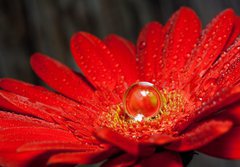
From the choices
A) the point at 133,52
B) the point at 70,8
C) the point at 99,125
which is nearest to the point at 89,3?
the point at 70,8

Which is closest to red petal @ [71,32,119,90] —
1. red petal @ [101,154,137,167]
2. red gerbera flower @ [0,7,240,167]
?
red gerbera flower @ [0,7,240,167]

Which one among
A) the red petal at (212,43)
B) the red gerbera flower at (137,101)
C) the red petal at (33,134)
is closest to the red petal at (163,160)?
the red gerbera flower at (137,101)

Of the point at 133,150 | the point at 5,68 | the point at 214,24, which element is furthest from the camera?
the point at 5,68

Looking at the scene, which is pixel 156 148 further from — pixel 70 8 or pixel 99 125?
pixel 70 8

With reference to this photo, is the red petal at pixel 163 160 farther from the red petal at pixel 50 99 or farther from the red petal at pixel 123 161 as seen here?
the red petal at pixel 50 99

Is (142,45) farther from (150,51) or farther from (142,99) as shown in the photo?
(142,99)

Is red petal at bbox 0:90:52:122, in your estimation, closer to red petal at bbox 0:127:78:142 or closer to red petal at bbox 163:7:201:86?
red petal at bbox 0:127:78:142
